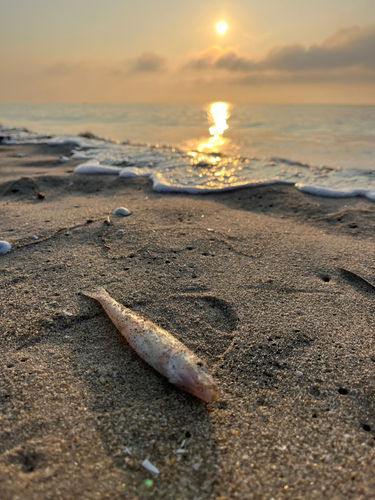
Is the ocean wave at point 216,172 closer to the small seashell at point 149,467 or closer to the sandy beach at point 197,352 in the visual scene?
the sandy beach at point 197,352

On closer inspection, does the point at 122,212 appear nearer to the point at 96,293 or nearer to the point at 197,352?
the point at 96,293

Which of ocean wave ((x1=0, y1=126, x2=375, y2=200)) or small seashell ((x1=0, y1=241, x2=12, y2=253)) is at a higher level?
ocean wave ((x1=0, y1=126, x2=375, y2=200))

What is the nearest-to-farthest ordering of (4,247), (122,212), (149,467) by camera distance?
(149,467) → (4,247) → (122,212)

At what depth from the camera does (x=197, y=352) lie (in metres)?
2.04

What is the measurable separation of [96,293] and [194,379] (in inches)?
45.1

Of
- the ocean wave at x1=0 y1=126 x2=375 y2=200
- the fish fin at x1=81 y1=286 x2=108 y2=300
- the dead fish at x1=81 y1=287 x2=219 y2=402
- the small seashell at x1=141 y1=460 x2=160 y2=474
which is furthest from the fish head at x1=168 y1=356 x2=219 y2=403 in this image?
the ocean wave at x1=0 y1=126 x2=375 y2=200

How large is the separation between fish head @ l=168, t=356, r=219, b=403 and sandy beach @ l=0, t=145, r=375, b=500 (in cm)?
6

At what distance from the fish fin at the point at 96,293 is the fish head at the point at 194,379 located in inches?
36.7

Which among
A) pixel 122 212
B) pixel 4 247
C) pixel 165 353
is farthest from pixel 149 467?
pixel 122 212

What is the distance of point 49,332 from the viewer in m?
2.15

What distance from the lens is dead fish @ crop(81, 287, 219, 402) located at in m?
1.68

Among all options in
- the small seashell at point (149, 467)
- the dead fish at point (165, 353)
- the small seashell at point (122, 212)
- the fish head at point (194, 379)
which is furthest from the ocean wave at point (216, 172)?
the small seashell at point (149, 467)

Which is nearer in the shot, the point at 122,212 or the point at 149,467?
the point at 149,467

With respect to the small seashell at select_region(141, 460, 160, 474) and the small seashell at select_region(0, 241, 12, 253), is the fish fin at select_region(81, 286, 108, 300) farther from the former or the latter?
the small seashell at select_region(141, 460, 160, 474)
